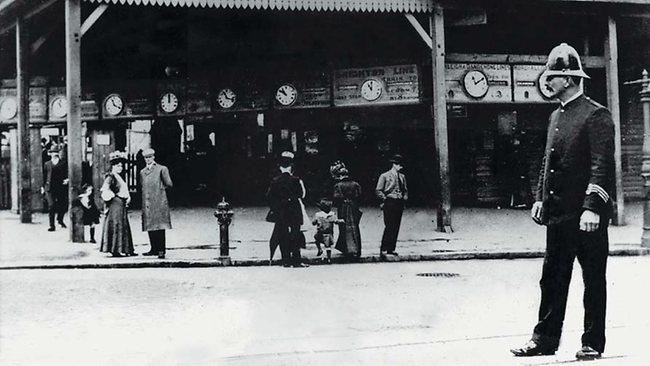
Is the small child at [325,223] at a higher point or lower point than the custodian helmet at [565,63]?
lower

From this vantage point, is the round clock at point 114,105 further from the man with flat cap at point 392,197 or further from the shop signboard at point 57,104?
the man with flat cap at point 392,197

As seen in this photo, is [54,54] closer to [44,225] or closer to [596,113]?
[44,225]

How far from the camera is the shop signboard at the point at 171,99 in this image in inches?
718

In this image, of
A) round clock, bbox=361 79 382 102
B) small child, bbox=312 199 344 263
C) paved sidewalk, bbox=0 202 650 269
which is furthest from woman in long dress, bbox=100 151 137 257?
round clock, bbox=361 79 382 102

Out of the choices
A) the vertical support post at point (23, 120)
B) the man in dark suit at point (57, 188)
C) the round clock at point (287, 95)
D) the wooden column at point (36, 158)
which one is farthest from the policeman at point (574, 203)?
the wooden column at point (36, 158)

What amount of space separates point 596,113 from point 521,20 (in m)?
13.4

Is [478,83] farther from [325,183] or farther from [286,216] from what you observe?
[286,216]

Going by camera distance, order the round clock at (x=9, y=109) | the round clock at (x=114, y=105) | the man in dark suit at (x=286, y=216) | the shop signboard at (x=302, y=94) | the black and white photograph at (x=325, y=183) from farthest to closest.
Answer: the round clock at (x=9, y=109)
the round clock at (x=114, y=105)
the shop signboard at (x=302, y=94)
the man in dark suit at (x=286, y=216)
the black and white photograph at (x=325, y=183)

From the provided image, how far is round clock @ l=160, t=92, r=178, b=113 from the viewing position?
1825 centimetres

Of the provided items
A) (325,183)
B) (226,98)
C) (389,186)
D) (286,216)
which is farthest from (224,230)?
(325,183)

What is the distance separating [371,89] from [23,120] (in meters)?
8.12

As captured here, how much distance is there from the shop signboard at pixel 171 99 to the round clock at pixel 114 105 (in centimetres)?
90

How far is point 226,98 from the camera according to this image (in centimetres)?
1808

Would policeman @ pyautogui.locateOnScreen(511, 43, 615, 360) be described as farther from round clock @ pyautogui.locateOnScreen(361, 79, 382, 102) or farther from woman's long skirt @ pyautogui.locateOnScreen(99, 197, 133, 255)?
round clock @ pyautogui.locateOnScreen(361, 79, 382, 102)
